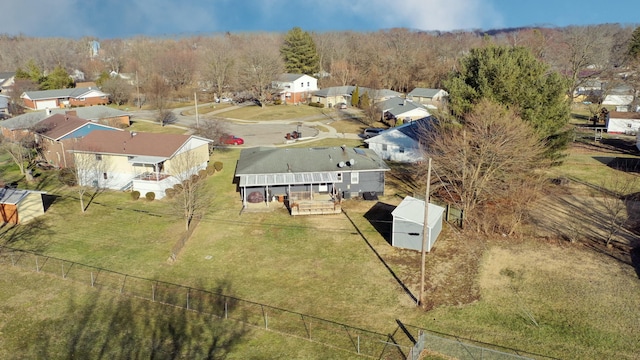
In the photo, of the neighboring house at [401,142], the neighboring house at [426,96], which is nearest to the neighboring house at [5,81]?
the neighboring house at [426,96]

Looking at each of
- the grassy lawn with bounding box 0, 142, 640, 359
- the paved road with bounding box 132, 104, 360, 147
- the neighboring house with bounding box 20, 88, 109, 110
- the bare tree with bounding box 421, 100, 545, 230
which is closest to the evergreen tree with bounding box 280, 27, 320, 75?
the paved road with bounding box 132, 104, 360, 147

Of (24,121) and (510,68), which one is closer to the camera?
(510,68)

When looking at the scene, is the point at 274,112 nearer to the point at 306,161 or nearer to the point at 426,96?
the point at 426,96

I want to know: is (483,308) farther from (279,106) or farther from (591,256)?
(279,106)

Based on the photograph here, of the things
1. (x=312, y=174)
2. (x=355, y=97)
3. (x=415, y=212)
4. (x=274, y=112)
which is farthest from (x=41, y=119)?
(x=355, y=97)

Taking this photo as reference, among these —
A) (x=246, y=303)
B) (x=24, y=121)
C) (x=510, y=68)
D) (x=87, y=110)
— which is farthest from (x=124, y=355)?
(x=87, y=110)
